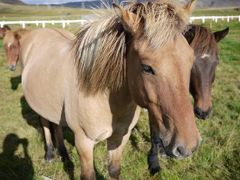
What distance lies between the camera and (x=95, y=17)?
2.86 metres

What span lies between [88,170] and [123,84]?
1.05 metres

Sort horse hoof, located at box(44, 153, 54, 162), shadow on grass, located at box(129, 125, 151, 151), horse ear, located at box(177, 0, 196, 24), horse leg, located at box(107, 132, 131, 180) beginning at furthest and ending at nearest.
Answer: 1. shadow on grass, located at box(129, 125, 151, 151)
2. horse hoof, located at box(44, 153, 54, 162)
3. horse leg, located at box(107, 132, 131, 180)
4. horse ear, located at box(177, 0, 196, 24)

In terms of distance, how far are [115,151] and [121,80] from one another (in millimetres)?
1211

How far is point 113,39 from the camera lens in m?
2.50

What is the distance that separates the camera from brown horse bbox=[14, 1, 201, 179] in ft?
6.81

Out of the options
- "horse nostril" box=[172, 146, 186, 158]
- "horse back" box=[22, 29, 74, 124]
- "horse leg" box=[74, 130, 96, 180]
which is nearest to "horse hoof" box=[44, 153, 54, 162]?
"horse back" box=[22, 29, 74, 124]

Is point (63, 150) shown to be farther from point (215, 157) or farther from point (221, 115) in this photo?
point (221, 115)

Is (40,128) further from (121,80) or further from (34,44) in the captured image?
(121,80)

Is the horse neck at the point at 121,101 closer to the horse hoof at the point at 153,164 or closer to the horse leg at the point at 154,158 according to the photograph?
the horse leg at the point at 154,158

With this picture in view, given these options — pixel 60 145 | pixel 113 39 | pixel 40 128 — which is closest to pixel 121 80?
pixel 113 39

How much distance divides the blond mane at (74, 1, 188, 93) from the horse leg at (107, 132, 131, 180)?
773 mm

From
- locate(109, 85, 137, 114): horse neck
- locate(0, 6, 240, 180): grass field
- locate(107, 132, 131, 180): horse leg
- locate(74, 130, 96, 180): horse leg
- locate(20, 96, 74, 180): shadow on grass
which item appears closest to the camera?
locate(109, 85, 137, 114): horse neck

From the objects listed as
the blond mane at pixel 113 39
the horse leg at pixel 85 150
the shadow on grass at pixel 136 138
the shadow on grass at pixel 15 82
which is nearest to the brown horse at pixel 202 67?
the horse leg at pixel 85 150

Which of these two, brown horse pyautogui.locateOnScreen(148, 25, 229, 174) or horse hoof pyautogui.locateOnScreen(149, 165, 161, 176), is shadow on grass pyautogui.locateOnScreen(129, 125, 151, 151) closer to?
horse hoof pyautogui.locateOnScreen(149, 165, 161, 176)
